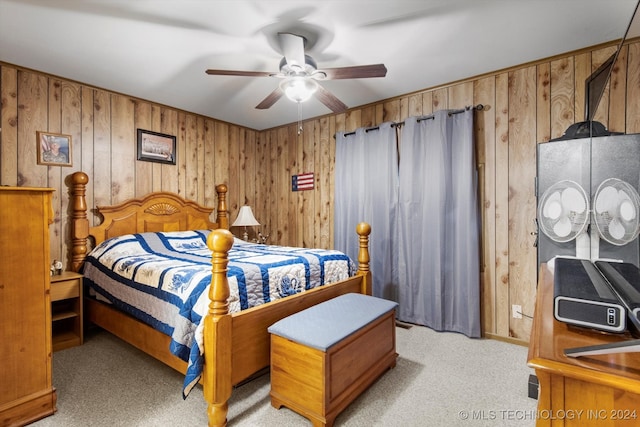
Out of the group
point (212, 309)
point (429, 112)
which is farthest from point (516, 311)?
point (212, 309)

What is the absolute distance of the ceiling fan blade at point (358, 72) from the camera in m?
1.95

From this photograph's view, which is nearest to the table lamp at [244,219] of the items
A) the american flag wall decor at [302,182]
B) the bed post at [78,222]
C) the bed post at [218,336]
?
the american flag wall decor at [302,182]

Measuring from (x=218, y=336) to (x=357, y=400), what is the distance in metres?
0.95

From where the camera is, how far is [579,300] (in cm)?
87

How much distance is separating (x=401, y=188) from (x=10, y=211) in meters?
2.98

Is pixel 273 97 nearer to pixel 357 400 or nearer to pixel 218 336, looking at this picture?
pixel 218 336

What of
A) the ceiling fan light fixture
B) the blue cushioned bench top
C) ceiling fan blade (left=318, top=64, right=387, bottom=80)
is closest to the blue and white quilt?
the blue cushioned bench top

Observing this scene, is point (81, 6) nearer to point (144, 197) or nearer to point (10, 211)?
point (10, 211)

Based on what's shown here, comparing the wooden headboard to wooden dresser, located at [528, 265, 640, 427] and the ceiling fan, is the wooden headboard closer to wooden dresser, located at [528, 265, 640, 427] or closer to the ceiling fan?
the ceiling fan

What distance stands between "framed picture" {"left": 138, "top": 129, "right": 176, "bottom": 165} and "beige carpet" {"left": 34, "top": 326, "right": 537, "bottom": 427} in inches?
78.8

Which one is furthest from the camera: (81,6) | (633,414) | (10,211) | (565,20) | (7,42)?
(7,42)

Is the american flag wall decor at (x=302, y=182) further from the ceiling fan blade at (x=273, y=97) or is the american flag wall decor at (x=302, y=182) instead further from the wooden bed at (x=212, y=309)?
the ceiling fan blade at (x=273, y=97)

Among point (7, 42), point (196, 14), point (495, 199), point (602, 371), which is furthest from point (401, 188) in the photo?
point (7, 42)

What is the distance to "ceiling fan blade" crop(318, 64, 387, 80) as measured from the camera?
6.40 feet
